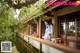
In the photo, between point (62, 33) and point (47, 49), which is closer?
point (47, 49)

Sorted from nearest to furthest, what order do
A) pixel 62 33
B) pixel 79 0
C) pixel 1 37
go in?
pixel 1 37
pixel 79 0
pixel 62 33

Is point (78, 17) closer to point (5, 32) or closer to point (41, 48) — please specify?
point (41, 48)

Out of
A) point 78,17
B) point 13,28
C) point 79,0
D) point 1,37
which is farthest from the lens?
point 78,17

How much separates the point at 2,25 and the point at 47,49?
703cm

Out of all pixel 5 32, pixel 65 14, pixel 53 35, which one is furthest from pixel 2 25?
pixel 53 35

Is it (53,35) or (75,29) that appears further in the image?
(53,35)

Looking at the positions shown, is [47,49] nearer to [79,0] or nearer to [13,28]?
[79,0]

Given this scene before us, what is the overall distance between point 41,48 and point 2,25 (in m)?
8.43

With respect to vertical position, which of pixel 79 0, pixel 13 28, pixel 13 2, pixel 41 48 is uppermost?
pixel 79 0

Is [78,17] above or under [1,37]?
above

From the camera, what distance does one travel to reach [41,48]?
14656 millimetres

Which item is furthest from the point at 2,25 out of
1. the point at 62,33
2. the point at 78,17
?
the point at 62,33

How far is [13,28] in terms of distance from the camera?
20.9ft

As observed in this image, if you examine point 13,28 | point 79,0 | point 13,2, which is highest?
point 79,0
